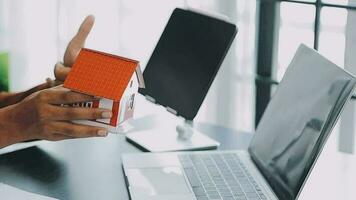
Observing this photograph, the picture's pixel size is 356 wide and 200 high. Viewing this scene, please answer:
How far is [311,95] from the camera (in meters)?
1.26

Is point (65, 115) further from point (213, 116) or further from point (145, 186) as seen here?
point (213, 116)

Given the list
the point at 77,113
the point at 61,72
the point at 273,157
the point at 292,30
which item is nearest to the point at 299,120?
the point at 273,157

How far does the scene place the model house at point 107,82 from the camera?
3.86ft

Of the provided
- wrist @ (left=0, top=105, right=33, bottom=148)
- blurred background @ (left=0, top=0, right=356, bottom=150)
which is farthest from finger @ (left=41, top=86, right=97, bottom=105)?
blurred background @ (left=0, top=0, right=356, bottom=150)

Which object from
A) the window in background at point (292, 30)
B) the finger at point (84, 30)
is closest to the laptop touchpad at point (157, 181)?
the finger at point (84, 30)

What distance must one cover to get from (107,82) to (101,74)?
0.02 meters

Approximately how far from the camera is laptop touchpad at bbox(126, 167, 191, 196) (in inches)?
48.0

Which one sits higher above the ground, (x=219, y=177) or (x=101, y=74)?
(x=101, y=74)

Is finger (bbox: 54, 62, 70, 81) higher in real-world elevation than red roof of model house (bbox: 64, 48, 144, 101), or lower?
lower

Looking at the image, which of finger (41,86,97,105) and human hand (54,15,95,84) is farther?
human hand (54,15,95,84)

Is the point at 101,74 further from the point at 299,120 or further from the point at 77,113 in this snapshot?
the point at 299,120

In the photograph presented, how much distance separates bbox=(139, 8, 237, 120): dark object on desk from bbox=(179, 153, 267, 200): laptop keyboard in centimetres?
16

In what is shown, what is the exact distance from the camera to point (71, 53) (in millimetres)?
1476

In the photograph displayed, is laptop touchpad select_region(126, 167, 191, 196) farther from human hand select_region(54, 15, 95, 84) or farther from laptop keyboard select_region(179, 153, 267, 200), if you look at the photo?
human hand select_region(54, 15, 95, 84)
